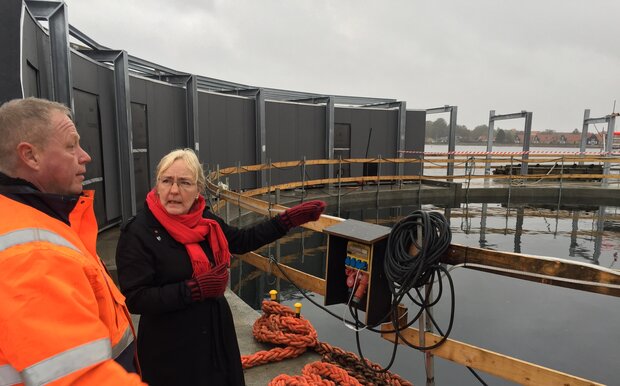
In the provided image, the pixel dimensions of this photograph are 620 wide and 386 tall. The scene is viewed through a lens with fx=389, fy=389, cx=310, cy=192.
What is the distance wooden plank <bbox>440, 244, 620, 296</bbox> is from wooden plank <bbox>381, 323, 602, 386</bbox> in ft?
1.49

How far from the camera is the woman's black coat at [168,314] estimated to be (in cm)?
166

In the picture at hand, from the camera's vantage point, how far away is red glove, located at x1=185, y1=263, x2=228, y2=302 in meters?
1.67

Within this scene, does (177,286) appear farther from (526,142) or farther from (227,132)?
(526,142)

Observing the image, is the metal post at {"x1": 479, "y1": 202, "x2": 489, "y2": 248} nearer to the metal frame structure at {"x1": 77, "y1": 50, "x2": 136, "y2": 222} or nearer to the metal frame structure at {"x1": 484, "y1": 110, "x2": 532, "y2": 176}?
the metal frame structure at {"x1": 484, "y1": 110, "x2": 532, "y2": 176}

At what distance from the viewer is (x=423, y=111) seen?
1661 cm

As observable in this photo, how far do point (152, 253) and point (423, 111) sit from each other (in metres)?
16.3

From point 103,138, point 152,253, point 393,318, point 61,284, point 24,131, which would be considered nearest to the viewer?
point 61,284

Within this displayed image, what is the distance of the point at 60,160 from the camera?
111 centimetres

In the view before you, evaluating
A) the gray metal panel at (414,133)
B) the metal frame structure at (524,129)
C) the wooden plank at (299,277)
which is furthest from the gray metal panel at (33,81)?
the metal frame structure at (524,129)

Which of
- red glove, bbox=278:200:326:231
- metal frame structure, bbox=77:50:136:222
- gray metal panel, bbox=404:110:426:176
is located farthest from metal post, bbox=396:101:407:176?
red glove, bbox=278:200:326:231

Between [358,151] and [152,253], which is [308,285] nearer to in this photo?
[152,253]

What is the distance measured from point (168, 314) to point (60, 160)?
885mm

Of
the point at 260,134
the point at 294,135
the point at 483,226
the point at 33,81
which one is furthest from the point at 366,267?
the point at 294,135

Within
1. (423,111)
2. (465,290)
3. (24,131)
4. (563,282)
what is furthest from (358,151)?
(24,131)
